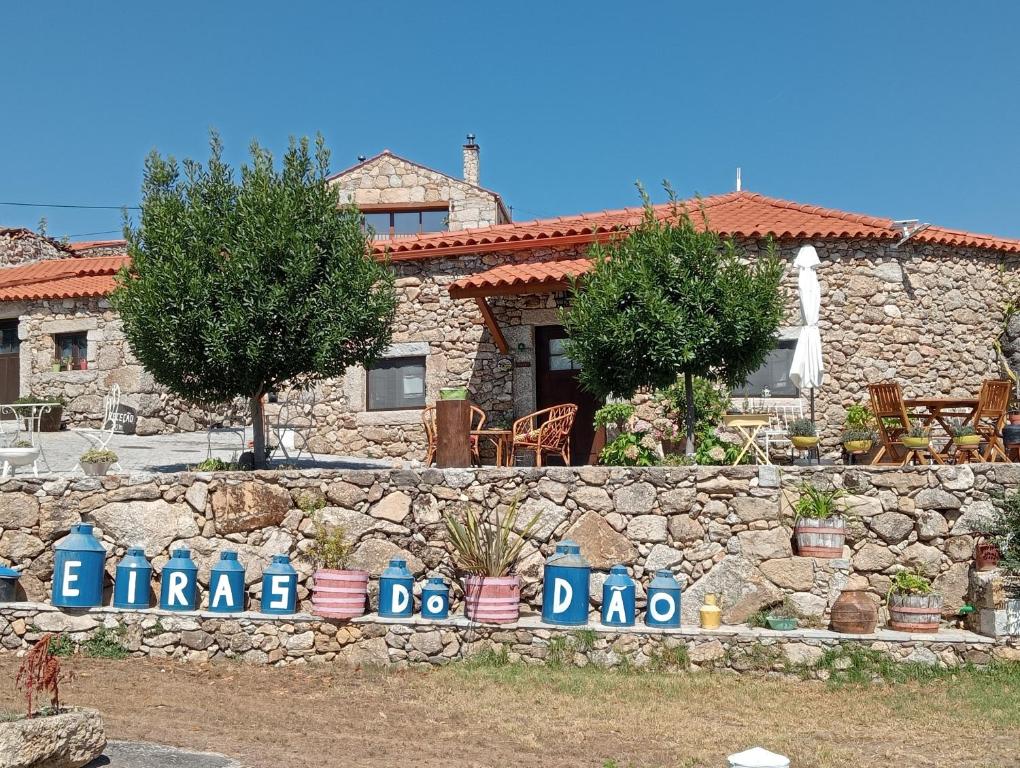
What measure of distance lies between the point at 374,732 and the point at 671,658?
2.71 meters

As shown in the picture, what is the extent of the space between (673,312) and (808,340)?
2138 mm

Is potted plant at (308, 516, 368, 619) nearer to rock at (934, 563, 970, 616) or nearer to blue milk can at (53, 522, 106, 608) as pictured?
blue milk can at (53, 522, 106, 608)

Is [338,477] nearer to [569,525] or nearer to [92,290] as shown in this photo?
[569,525]

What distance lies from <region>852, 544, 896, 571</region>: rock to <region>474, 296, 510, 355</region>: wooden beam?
5982 millimetres

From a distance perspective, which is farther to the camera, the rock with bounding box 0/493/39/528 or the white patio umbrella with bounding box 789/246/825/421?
the white patio umbrella with bounding box 789/246/825/421

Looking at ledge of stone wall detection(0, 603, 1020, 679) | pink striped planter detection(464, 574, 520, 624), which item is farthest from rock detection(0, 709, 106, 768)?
pink striped planter detection(464, 574, 520, 624)

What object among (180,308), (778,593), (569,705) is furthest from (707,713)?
(180,308)

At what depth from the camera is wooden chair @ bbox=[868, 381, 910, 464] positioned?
31.3 feet

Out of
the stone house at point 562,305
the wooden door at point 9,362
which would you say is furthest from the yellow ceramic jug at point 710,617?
the wooden door at point 9,362

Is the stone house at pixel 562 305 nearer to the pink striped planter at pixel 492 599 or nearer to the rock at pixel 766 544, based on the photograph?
the rock at pixel 766 544

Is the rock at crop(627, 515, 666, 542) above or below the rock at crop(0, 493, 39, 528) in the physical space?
below

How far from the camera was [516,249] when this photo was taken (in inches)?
548

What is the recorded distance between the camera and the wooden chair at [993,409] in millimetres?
9664

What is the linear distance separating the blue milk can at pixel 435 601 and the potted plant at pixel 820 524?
124 inches
